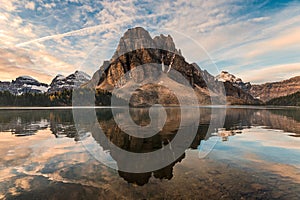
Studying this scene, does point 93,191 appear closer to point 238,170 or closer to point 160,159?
point 160,159

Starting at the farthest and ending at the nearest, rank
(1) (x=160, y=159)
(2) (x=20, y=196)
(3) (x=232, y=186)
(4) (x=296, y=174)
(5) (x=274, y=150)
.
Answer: (5) (x=274, y=150) < (1) (x=160, y=159) < (4) (x=296, y=174) < (3) (x=232, y=186) < (2) (x=20, y=196)

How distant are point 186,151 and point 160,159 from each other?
5.03 metres

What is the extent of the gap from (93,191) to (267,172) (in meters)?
15.1

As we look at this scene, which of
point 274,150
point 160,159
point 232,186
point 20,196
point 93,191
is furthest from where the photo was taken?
point 274,150

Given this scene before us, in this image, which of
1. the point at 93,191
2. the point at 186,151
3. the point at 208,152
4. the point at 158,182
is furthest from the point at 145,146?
the point at 93,191

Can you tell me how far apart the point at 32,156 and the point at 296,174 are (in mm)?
26629

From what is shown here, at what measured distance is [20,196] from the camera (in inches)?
512

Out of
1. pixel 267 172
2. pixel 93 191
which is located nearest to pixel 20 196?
pixel 93 191

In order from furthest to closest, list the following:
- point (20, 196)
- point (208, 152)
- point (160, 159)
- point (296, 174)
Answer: point (208, 152), point (160, 159), point (296, 174), point (20, 196)

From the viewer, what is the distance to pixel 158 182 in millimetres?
15648

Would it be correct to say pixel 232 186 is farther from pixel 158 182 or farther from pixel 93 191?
pixel 93 191

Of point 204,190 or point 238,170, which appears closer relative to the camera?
point 204,190

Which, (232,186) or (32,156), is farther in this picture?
(32,156)

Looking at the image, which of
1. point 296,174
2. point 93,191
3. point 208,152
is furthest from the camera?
point 208,152
